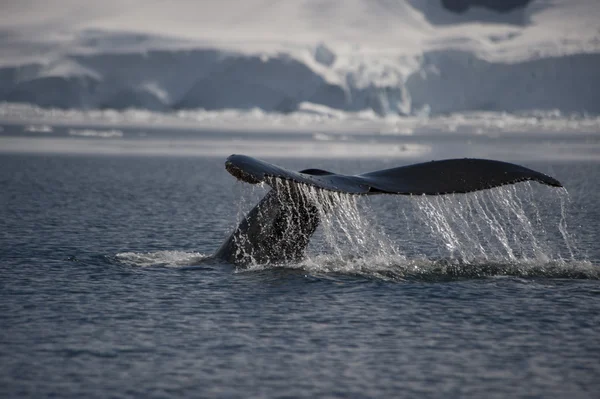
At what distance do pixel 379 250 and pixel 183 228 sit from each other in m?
4.26

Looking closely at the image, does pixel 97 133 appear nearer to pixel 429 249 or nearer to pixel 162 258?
pixel 429 249

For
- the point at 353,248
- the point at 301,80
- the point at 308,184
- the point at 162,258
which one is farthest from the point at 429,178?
the point at 301,80

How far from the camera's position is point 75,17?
158750 mm

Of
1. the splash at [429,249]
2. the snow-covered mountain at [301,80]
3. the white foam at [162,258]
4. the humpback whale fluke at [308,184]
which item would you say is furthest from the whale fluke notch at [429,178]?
the snow-covered mountain at [301,80]

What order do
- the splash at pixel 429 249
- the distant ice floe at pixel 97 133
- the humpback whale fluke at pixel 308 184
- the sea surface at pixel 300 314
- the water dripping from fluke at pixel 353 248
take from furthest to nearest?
1. the distant ice floe at pixel 97 133
2. the splash at pixel 429 249
3. the water dripping from fluke at pixel 353 248
4. the humpback whale fluke at pixel 308 184
5. the sea surface at pixel 300 314

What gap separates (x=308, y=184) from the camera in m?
9.12

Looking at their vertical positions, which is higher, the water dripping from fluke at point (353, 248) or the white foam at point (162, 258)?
the water dripping from fluke at point (353, 248)

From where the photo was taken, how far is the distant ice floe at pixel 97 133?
6794 cm

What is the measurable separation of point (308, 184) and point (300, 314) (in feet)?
4.12

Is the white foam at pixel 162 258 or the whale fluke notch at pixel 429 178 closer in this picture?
the whale fluke notch at pixel 429 178

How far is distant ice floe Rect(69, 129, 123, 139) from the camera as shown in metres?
67.9

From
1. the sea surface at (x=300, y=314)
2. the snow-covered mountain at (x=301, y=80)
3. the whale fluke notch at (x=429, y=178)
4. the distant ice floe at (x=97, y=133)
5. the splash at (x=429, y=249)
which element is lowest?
the sea surface at (x=300, y=314)

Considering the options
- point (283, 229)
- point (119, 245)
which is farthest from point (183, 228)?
point (283, 229)

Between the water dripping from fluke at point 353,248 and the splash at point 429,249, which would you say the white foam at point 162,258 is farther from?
the splash at point 429,249
